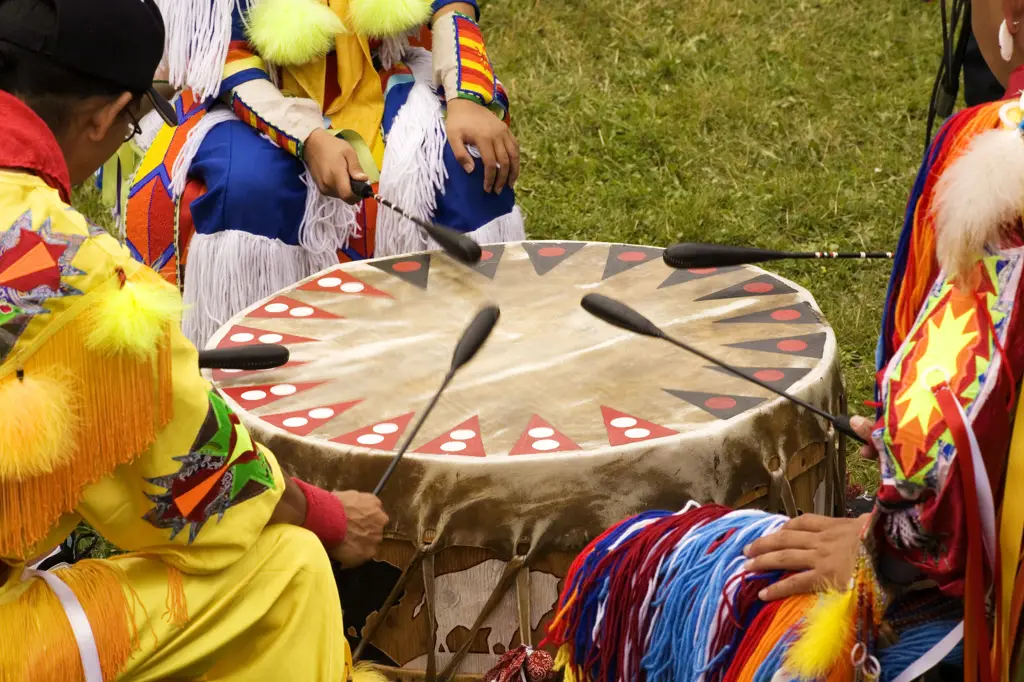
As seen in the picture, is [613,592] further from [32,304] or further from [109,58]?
[109,58]

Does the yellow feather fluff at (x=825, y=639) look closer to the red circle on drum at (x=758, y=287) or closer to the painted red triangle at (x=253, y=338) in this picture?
the red circle on drum at (x=758, y=287)

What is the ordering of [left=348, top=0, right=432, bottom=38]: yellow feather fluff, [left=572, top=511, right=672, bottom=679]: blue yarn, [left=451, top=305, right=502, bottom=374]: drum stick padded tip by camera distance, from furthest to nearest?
1. [left=348, top=0, right=432, bottom=38]: yellow feather fluff
2. [left=451, top=305, right=502, bottom=374]: drum stick padded tip
3. [left=572, top=511, right=672, bottom=679]: blue yarn

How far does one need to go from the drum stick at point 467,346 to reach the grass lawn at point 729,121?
1.85 meters

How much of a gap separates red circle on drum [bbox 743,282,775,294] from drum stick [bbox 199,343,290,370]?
34.5 inches

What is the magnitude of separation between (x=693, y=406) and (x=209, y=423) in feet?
2.54

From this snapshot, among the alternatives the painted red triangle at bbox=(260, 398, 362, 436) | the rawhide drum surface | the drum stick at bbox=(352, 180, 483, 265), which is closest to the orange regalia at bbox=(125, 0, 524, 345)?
the drum stick at bbox=(352, 180, 483, 265)

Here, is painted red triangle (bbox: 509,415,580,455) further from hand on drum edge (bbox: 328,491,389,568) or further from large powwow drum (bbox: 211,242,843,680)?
hand on drum edge (bbox: 328,491,389,568)

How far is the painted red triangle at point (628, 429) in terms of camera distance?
2014 mm

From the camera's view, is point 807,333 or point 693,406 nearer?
point 693,406

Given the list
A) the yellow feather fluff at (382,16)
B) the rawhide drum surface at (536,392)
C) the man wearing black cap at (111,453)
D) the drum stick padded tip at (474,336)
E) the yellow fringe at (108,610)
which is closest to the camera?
the man wearing black cap at (111,453)

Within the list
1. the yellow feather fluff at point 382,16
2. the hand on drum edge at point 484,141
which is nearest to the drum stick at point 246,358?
the hand on drum edge at point 484,141

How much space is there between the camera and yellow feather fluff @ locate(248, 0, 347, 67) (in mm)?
3039

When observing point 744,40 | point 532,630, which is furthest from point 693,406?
point 744,40

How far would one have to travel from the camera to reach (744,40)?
598 cm
